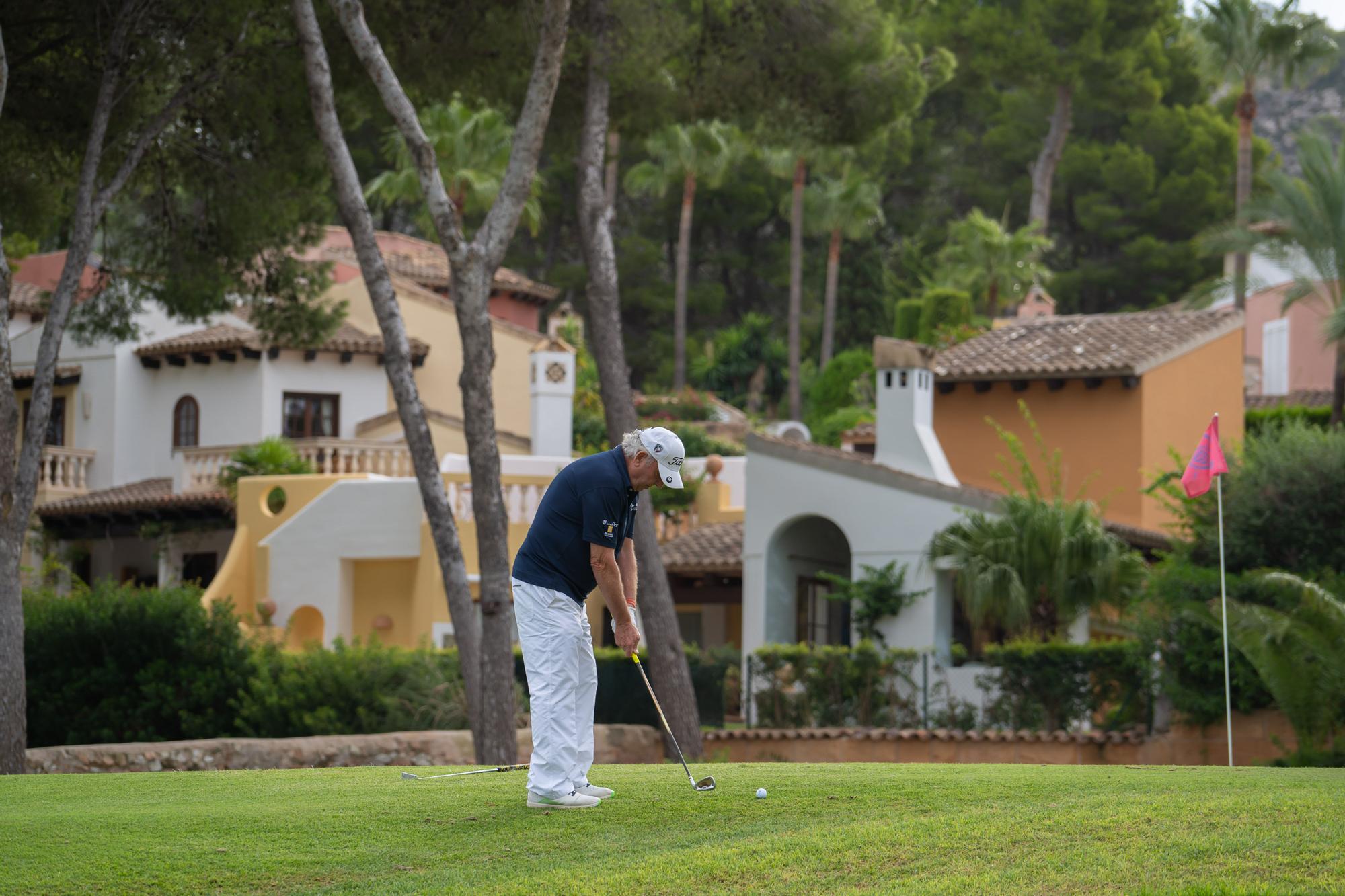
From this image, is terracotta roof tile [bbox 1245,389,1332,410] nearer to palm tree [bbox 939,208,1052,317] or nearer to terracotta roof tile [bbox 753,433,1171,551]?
palm tree [bbox 939,208,1052,317]

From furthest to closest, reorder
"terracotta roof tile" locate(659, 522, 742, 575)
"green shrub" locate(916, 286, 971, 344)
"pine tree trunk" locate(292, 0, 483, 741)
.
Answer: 1. "green shrub" locate(916, 286, 971, 344)
2. "terracotta roof tile" locate(659, 522, 742, 575)
3. "pine tree trunk" locate(292, 0, 483, 741)

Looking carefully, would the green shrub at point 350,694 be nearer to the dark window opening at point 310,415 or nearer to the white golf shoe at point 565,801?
the white golf shoe at point 565,801

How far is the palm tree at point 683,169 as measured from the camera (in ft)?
174

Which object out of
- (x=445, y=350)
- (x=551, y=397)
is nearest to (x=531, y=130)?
(x=551, y=397)

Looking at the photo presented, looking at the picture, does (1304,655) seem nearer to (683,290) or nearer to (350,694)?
(350,694)

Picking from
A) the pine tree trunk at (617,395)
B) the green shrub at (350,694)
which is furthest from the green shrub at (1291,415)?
the green shrub at (350,694)

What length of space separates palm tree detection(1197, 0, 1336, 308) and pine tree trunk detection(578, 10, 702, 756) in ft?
86.5

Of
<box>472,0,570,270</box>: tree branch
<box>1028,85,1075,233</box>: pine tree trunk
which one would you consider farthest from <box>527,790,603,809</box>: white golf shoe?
<box>1028,85,1075,233</box>: pine tree trunk

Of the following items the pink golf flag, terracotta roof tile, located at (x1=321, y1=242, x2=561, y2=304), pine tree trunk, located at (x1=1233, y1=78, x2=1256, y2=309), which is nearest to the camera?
the pink golf flag

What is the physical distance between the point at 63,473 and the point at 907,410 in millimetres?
21478

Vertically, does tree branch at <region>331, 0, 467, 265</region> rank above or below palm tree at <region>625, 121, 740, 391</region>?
below

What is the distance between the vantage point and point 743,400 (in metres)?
60.6

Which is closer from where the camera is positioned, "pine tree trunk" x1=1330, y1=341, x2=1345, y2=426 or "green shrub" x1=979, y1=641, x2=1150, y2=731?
"green shrub" x1=979, y1=641, x2=1150, y2=731

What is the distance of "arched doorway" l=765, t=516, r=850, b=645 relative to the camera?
87.7 feet
